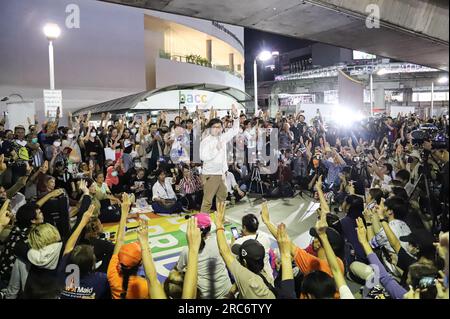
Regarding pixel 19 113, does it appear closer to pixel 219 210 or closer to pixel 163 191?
pixel 163 191

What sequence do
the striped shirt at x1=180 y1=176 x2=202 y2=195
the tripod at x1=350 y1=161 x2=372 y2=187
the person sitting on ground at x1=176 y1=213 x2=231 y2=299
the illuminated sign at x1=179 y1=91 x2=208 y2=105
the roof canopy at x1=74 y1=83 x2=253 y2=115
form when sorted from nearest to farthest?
the person sitting on ground at x1=176 y1=213 x2=231 y2=299 < the tripod at x1=350 y1=161 x2=372 y2=187 < the striped shirt at x1=180 y1=176 x2=202 y2=195 < the roof canopy at x1=74 y1=83 x2=253 y2=115 < the illuminated sign at x1=179 y1=91 x2=208 y2=105

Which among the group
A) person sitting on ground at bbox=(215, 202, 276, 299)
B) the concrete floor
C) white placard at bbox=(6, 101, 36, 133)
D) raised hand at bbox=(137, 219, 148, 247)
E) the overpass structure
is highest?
the overpass structure

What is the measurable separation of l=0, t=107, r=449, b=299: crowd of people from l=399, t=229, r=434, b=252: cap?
0.01 metres

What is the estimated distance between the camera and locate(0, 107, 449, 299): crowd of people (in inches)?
99.4

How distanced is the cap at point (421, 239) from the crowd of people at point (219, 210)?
0.04 ft

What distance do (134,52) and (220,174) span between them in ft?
42.0

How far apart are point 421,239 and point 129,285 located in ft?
8.62

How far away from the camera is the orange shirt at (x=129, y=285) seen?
8.27 feet

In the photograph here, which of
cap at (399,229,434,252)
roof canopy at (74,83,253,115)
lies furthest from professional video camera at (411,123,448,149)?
roof canopy at (74,83,253,115)

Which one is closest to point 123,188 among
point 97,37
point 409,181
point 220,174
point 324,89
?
point 220,174

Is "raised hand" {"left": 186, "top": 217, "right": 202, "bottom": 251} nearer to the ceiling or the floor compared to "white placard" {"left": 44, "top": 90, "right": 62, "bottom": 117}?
nearer to the floor

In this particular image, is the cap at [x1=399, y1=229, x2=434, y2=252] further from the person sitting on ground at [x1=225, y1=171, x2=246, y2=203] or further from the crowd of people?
the person sitting on ground at [x1=225, y1=171, x2=246, y2=203]

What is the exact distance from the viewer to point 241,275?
235cm
